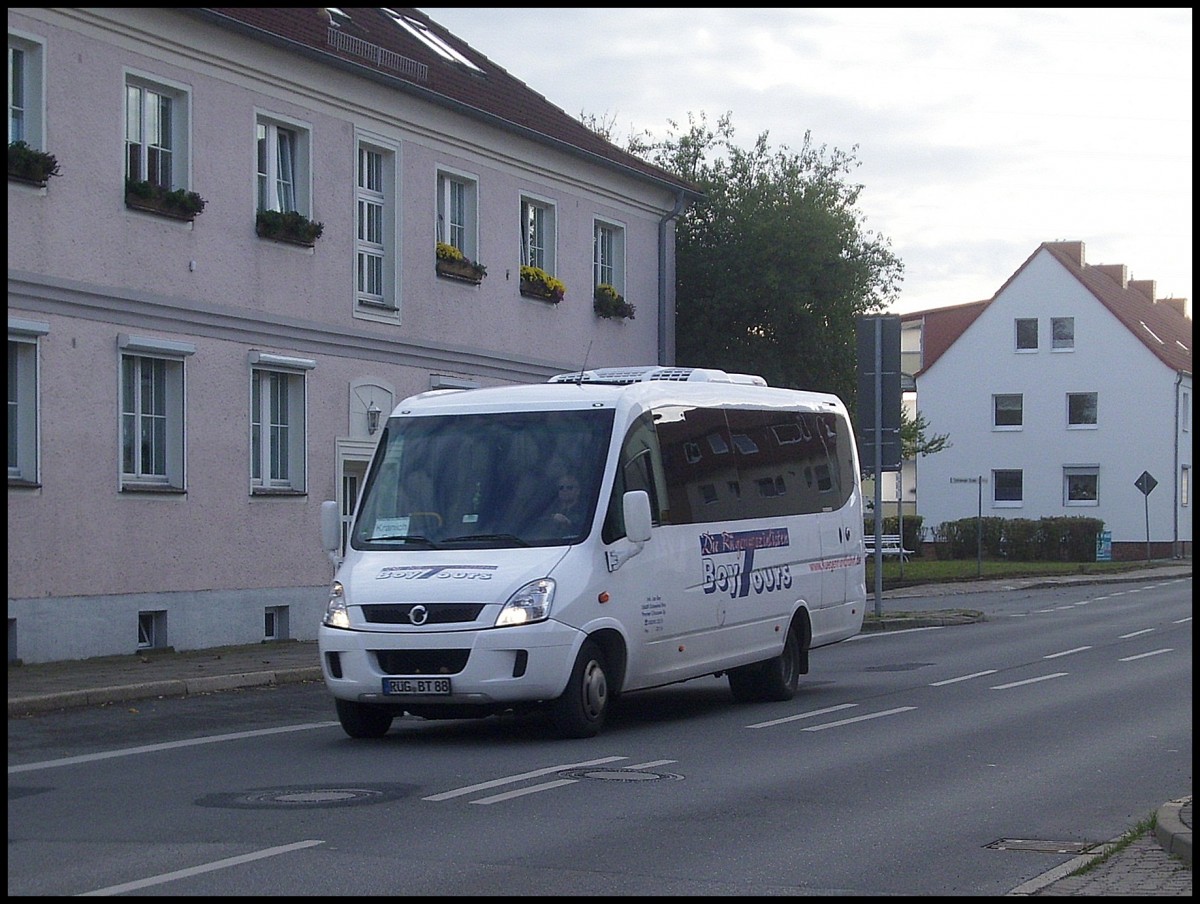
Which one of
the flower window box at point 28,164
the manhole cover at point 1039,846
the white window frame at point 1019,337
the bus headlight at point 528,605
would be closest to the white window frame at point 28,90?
the flower window box at point 28,164

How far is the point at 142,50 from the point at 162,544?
19.2 feet

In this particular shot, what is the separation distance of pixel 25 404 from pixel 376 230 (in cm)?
739

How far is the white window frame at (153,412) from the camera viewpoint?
20297mm

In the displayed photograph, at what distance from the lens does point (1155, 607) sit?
32.3m

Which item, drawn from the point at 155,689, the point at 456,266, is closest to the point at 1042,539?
the point at 456,266

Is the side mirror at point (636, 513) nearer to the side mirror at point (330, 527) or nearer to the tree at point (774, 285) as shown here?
the side mirror at point (330, 527)

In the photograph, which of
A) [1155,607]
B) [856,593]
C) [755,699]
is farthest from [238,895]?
[1155,607]

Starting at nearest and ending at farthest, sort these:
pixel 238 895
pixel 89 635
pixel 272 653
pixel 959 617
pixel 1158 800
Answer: pixel 238 895 → pixel 1158 800 → pixel 89 635 → pixel 272 653 → pixel 959 617

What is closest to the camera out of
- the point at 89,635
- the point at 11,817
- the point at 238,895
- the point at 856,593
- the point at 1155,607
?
the point at 238,895

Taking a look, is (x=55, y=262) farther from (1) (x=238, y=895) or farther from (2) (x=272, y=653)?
(1) (x=238, y=895)

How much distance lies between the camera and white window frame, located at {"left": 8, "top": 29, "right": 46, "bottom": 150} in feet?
61.9

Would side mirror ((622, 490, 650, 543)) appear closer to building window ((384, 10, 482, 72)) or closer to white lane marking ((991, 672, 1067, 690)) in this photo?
white lane marking ((991, 672, 1067, 690))

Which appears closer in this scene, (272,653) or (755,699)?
(755,699)

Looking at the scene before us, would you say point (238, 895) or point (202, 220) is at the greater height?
point (202, 220)
